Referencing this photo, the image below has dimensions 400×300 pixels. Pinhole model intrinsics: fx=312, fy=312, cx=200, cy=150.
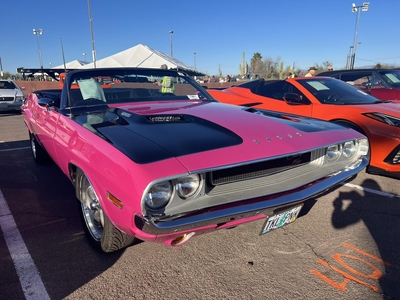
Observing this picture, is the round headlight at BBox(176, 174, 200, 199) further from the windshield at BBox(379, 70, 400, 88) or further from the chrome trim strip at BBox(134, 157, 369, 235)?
the windshield at BBox(379, 70, 400, 88)

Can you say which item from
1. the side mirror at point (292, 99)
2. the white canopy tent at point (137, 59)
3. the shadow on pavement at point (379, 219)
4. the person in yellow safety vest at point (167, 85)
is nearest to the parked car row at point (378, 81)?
→ the side mirror at point (292, 99)

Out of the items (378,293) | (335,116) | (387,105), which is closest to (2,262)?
(378,293)

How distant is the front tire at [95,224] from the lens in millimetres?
2260

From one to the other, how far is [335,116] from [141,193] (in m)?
3.91

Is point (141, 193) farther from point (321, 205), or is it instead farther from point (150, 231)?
point (321, 205)

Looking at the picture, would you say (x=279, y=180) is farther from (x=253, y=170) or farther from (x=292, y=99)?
(x=292, y=99)

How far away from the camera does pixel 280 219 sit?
2.21 metres

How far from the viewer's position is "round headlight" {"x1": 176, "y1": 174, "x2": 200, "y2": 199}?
1.87 metres

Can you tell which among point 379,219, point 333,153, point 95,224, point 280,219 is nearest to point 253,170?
point 280,219

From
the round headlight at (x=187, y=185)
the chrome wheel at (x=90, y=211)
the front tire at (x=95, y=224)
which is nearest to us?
the round headlight at (x=187, y=185)

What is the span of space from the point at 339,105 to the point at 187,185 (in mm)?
3779

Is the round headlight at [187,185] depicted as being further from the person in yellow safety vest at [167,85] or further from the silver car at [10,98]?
the silver car at [10,98]

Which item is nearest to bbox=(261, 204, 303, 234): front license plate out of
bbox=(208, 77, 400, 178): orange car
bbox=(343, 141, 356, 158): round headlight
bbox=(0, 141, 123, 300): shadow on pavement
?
bbox=(343, 141, 356, 158): round headlight

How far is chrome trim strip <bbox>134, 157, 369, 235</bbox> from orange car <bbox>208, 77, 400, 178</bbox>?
2.28 metres
